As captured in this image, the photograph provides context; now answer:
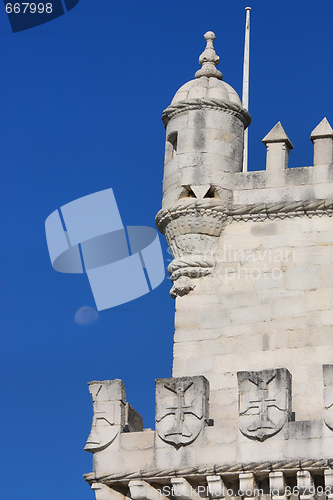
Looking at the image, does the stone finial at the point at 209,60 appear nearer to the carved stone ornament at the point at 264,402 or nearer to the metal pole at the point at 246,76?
the metal pole at the point at 246,76

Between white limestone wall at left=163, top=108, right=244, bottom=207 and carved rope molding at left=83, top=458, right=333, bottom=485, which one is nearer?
carved rope molding at left=83, top=458, right=333, bottom=485

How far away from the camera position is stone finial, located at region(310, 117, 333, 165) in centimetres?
2286

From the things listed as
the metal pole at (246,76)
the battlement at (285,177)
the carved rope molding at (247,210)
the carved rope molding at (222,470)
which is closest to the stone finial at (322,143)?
the battlement at (285,177)

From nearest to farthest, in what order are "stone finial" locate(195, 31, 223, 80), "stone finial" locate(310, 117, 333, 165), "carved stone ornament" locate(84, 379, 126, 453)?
"carved stone ornament" locate(84, 379, 126, 453), "stone finial" locate(310, 117, 333, 165), "stone finial" locate(195, 31, 223, 80)

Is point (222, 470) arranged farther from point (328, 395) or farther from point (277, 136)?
point (277, 136)

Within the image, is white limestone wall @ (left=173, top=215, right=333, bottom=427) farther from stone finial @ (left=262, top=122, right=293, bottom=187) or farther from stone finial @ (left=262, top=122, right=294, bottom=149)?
stone finial @ (left=262, top=122, right=294, bottom=149)

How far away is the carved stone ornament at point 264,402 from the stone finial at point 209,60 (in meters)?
7.44

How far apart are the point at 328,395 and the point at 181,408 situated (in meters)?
2.52

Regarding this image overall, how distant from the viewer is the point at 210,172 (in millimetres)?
23156

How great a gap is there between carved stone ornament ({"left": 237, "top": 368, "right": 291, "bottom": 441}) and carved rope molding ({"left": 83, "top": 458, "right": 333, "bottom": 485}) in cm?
49

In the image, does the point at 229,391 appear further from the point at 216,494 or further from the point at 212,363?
the point at 216,494

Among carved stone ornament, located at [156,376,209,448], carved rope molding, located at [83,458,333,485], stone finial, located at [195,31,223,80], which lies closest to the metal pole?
stone finial, located at [195,31,223,80]

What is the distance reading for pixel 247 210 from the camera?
901 inches

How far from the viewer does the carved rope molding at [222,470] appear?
19.0m
